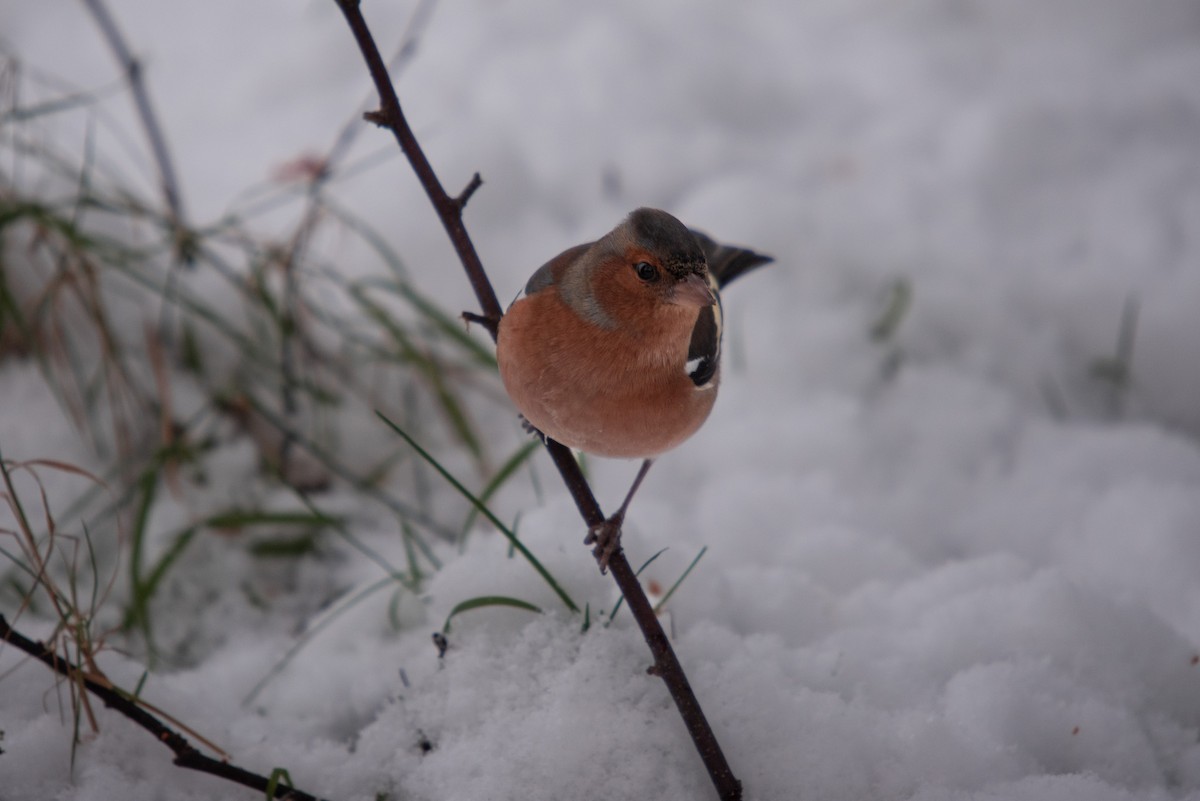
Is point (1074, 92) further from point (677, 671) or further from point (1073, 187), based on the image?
point (677, 671)

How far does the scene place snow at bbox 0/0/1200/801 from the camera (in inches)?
64.6

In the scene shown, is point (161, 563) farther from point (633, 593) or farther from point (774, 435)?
point (774, 435)

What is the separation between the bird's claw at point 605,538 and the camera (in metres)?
1.49

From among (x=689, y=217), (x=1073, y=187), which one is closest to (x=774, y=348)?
(x=689, y=217)

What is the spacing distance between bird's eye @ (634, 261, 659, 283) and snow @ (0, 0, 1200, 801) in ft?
2.13

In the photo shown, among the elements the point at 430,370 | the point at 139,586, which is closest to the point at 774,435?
the point at 430,370

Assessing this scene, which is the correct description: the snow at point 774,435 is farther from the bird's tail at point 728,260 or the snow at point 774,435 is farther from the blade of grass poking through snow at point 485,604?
the bird's tail at point 728,260

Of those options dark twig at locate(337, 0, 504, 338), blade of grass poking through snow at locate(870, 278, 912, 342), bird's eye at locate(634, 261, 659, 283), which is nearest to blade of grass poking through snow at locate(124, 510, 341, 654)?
dark twig at locate(337, 0, 504, 338)

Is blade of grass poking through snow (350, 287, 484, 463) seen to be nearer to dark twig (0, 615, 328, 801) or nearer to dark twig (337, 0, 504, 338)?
dark twig (337, 0, 504, 338)

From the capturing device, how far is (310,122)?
3.81 meters

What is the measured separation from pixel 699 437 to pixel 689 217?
1035mm

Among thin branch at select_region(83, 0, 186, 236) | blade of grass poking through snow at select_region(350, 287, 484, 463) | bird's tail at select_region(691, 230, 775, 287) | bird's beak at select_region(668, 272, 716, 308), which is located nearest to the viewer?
bird's beak at select_region(668, 272, 716, 308)

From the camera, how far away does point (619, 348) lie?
1.60 meters

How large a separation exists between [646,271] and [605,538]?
0.52m
